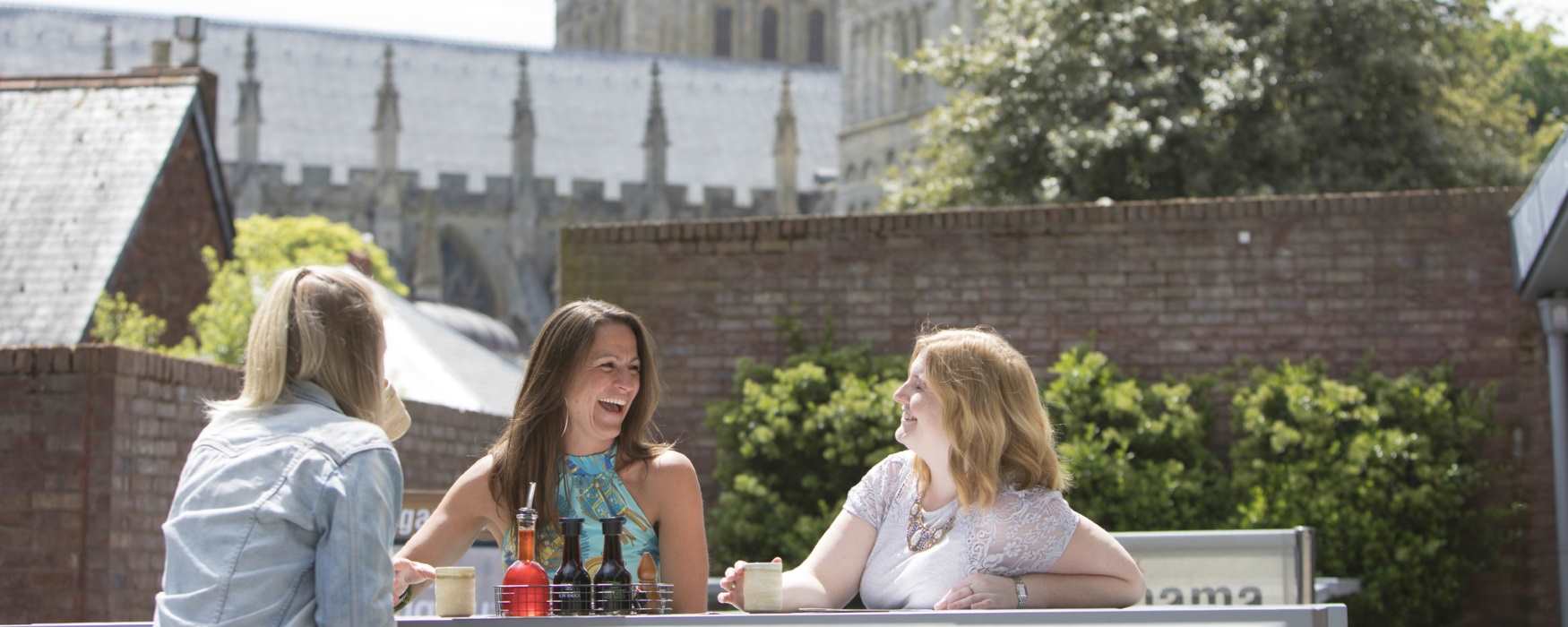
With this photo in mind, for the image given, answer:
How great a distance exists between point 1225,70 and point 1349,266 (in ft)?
31.0

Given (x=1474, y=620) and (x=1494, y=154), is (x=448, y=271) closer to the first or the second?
(x=1494, y=154)

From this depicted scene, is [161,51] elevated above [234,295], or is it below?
above

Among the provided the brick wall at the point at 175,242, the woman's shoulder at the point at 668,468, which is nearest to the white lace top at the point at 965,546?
the woman's shoulder at the point at 668,468

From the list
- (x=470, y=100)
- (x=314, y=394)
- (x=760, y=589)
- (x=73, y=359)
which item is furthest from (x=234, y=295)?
(x=470, y=100)

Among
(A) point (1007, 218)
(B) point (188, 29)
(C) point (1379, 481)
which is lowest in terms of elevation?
(C) point (1379, 481)

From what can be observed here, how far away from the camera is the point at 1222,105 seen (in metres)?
19.7

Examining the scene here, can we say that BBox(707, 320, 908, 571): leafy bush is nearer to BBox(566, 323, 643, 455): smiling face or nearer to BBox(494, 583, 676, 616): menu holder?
BBox(566, 323, 643, 455): smiling face

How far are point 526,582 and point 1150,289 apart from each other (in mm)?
7690

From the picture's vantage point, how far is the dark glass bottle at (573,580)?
4.18 m

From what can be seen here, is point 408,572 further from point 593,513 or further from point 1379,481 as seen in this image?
point 1379,481

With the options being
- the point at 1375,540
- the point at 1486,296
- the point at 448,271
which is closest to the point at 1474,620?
the point at 1375,540

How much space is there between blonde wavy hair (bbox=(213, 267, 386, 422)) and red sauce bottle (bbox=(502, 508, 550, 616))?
0.65m

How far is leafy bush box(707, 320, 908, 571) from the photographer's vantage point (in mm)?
11062

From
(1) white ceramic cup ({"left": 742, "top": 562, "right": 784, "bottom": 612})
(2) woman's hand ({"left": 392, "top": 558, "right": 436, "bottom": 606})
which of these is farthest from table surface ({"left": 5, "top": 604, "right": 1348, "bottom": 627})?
(1) white ceramic cup ({"left": 742, "top": 562, "right": 784, "bottom": 612})
